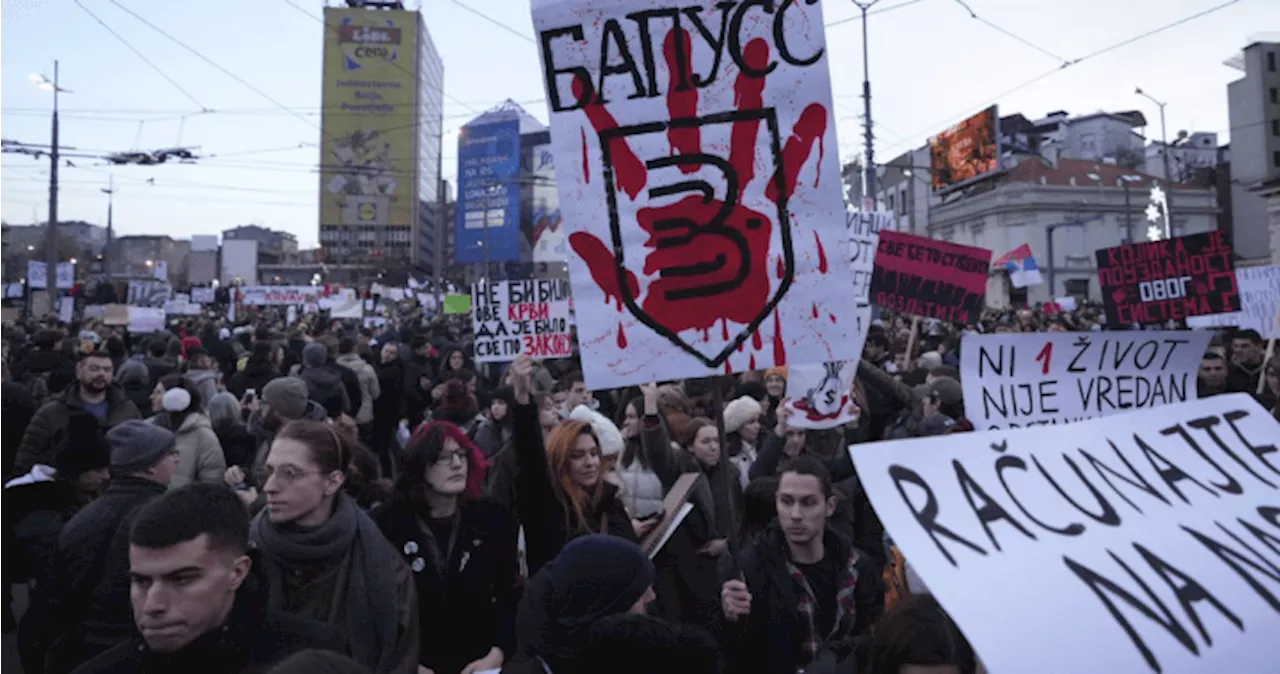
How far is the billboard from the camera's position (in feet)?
141

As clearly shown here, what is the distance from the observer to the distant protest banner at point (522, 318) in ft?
27.2

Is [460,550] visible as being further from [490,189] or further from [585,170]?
[490,189]

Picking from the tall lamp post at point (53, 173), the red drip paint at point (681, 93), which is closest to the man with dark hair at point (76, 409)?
the red drip paint at point (681, 93)

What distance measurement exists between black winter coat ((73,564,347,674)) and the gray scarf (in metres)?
0.52

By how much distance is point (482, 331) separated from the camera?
840 centimetres

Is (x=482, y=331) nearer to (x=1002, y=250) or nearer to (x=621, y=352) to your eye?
(x=621, y=352)

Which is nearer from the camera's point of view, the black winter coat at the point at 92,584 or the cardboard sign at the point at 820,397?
the black winter coat at the point at 92,584

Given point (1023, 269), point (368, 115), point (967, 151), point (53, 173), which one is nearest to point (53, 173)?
point (53, 173)

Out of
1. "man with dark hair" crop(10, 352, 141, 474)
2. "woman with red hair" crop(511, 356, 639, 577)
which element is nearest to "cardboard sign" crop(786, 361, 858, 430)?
"woman with red hair" crop(511, 356, 639, 577)

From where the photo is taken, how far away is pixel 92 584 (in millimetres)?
3072

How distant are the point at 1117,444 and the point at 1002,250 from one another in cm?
5683

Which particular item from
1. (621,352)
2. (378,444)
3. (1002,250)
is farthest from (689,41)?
(1002,250)

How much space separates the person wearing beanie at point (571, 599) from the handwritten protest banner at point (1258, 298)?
413 inches

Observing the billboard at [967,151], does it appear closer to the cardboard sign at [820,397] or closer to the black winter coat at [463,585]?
the cardboard sign at [820,397]
